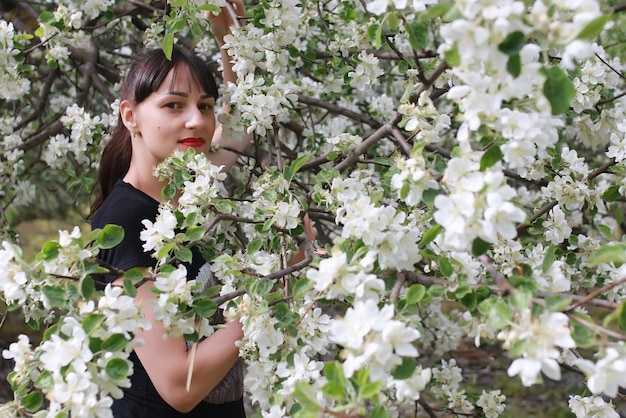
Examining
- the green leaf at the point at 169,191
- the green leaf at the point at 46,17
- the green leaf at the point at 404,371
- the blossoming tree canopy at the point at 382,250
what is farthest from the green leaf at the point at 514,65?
the green leaf at the point at 46,17

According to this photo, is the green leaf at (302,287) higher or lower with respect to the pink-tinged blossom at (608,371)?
lower

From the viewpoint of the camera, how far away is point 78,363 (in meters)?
1.20

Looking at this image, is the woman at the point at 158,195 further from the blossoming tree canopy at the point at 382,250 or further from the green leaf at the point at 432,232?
the green leaf at the point at 432,232

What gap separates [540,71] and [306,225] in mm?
925

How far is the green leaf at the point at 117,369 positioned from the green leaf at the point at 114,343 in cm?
2

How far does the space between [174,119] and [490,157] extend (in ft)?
3.76

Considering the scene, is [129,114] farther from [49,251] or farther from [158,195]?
[49,251]

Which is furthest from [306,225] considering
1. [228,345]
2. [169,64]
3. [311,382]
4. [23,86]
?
[23,86]

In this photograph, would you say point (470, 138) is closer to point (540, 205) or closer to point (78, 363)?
point (78, 363)

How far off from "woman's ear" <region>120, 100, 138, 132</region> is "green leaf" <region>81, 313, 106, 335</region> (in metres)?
1.01

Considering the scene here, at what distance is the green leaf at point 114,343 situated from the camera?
1239mm

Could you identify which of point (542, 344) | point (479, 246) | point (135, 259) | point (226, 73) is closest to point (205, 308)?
point (135, 259)

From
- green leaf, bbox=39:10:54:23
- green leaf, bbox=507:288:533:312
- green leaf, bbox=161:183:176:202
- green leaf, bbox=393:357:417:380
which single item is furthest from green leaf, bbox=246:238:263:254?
green leaf, bbox=39:10:54:23

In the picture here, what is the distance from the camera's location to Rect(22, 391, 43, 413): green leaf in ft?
4.50
